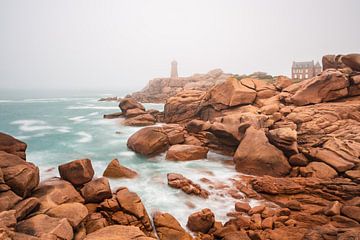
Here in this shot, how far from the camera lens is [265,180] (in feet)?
51.6

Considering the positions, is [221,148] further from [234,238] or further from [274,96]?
[234,238]

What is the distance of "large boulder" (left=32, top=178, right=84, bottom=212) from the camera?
11.6 m

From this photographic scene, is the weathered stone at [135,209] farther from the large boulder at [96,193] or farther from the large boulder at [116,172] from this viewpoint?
the large boulder at [116,172]

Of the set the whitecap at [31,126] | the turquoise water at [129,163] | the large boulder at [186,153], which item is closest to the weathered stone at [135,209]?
the turquoise water at [129,163]

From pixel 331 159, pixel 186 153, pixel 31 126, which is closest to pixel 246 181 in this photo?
pixel 331 159

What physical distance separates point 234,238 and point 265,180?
6213mm

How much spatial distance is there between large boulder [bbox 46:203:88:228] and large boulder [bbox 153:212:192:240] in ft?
11.7

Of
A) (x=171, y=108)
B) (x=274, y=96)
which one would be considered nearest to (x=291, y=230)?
(x=274, y=96)

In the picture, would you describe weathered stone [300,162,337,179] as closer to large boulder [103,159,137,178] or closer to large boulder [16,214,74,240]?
large boulder [103,159,137,178]

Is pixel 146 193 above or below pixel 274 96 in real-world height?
below

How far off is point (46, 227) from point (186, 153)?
14.2 m

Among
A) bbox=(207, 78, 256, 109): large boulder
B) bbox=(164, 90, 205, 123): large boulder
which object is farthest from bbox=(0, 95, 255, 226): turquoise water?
bbox=(207, 78, 256, 109): large boulder

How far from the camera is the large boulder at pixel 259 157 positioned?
57.3ft

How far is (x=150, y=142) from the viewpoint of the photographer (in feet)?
77.3
